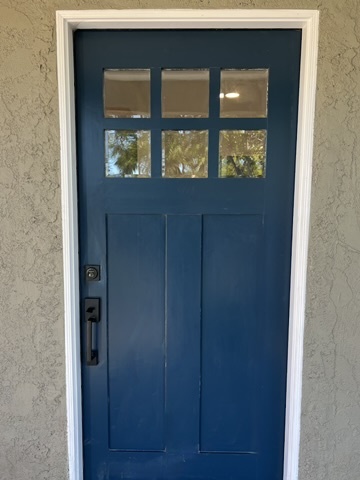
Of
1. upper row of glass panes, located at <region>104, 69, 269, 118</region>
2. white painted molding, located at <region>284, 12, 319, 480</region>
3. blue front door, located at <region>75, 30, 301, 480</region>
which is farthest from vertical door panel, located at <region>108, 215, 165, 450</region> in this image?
white painted molding, located at <region>284, 12, 319, 480</region>

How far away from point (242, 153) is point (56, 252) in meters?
1.07

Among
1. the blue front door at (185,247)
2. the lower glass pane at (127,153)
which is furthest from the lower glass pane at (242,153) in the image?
the lower glass pane at (127,153)

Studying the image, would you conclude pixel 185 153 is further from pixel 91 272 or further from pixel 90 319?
pixel 90 319

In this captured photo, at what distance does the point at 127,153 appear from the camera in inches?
78.1

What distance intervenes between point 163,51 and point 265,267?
3.96 ft

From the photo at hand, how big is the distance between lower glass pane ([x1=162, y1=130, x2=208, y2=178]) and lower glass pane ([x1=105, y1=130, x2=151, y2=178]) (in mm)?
95

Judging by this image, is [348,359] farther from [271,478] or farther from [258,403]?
[271,478]

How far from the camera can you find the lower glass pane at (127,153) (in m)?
1.98

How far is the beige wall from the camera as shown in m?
1.80

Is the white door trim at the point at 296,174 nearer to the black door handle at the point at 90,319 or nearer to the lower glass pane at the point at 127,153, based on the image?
the black door handle at the point at 90,319

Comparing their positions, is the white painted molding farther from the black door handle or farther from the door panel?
the black door handle

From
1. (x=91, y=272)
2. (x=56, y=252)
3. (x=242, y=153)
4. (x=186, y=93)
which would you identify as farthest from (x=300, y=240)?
(x=56, y=252)

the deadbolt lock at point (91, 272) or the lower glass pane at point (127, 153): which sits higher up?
the lower glass pane at point (127, 153)

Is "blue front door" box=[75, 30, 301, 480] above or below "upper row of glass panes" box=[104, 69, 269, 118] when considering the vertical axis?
below
